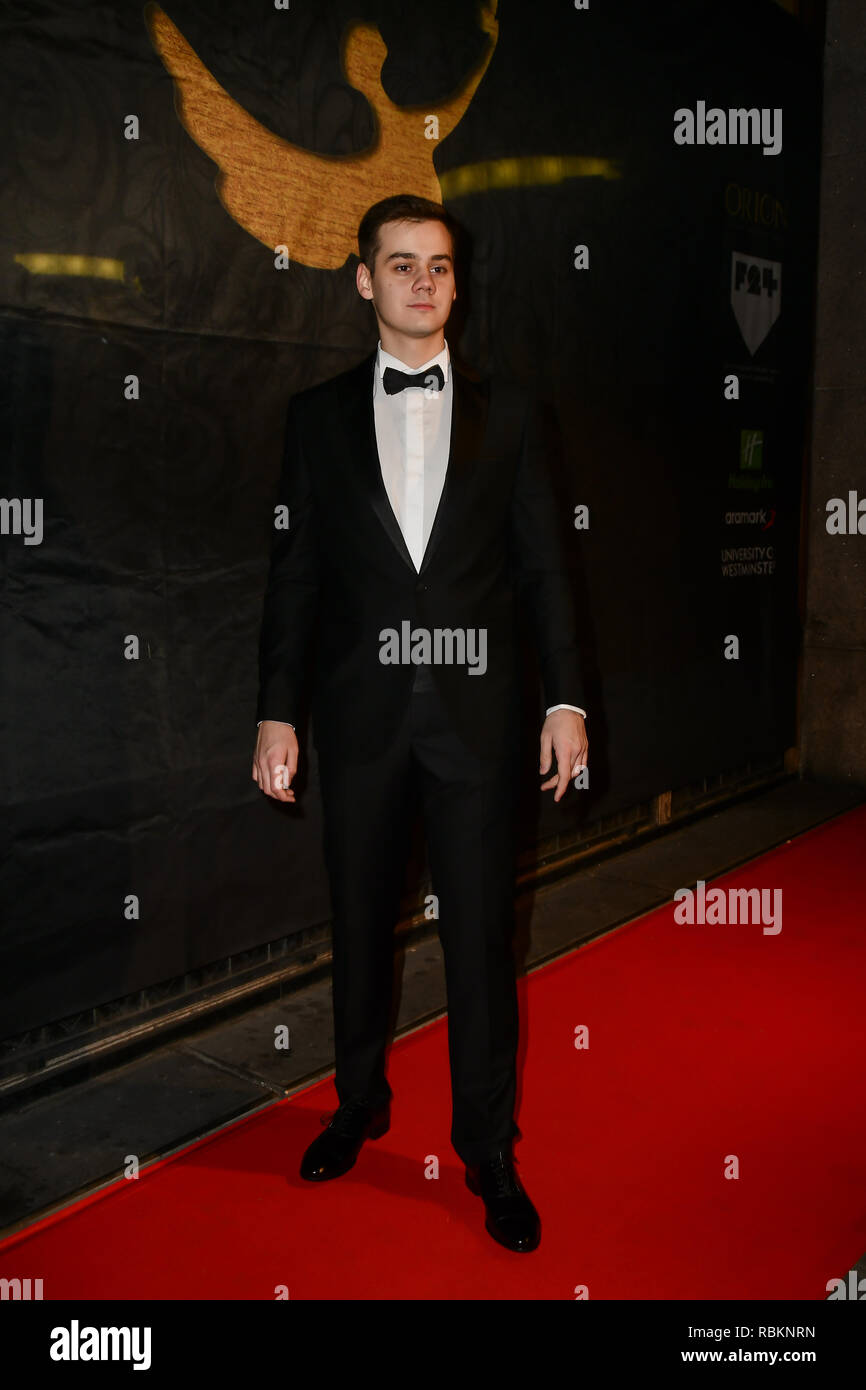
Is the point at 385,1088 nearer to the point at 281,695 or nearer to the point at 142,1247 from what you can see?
the point at 142,1247

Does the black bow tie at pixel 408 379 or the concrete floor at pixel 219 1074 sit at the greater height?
the black bow tie at pixel 408 379

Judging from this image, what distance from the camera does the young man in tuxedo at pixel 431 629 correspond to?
2.28 metres

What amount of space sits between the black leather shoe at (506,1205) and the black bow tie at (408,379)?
1.59 m

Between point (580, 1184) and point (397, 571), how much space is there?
1443mm

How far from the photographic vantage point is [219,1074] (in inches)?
122

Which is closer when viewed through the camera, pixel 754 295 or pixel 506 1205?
pixel 506 1205

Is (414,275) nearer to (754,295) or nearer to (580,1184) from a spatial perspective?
(580,1184)

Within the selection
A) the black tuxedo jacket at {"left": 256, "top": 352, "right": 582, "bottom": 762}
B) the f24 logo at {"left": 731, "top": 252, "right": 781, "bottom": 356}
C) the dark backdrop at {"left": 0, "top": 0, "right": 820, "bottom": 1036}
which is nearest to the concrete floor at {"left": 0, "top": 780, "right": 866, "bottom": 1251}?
the dark backdrop at {"left": 0, "top": 0, "right": 820, "bottom": 1036}

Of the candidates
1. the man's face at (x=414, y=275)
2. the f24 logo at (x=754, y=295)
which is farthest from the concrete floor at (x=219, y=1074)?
the f24 logo at (x=754, y=295)

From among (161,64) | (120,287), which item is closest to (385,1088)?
(120,287)

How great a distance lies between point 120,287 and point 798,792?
177 inches

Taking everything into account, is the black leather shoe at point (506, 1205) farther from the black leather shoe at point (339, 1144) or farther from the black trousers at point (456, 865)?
the black leather shoe at point (339, 1144)

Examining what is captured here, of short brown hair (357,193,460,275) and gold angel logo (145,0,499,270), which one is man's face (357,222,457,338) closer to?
short brown hair (357,193,460,275)
